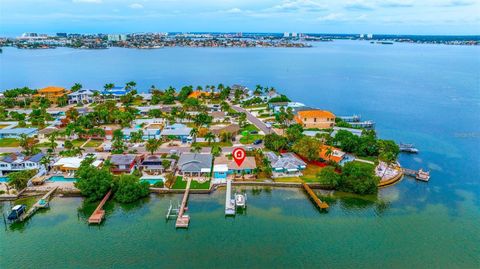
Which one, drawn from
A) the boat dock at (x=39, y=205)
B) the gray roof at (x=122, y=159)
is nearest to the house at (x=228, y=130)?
the gray roof at (x=122, y=159)

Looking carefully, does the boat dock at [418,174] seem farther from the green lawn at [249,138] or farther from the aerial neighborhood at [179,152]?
the green lawn at [249,138]

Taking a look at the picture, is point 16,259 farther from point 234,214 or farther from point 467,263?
point 467,263

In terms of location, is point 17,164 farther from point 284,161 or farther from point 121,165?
point 284,161

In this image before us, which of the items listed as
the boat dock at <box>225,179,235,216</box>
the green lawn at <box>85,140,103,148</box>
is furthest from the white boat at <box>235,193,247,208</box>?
the green lawn at <box>85,140,103,148</box>

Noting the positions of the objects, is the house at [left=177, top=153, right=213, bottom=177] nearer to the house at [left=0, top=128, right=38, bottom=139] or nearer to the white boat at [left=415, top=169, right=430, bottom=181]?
the white boat at [left=415, top=169, right=430, bottom=181]

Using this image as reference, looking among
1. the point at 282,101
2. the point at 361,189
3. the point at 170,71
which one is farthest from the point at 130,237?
the point at 170,71

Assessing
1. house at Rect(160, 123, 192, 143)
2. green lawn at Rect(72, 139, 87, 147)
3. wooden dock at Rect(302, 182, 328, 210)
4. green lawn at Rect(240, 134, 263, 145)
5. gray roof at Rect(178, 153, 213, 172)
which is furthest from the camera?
house at Rect(160, 123, 192, 143)
